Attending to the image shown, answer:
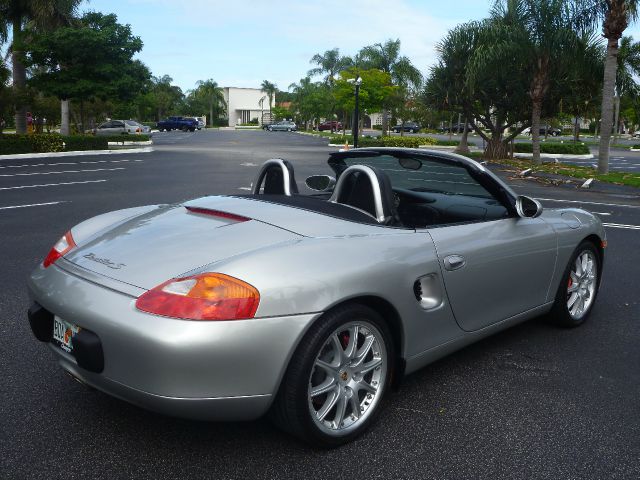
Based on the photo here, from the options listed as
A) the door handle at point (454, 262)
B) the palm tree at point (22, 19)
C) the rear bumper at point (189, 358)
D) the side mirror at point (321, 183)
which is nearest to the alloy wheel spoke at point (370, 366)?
the rear bumper at point (189, 358)

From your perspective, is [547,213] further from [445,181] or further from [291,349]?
[291,349]

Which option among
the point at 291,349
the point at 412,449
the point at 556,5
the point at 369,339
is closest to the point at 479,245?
the point at 369,339

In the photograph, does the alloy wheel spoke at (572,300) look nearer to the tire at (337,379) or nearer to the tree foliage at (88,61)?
the tire at (337,379)

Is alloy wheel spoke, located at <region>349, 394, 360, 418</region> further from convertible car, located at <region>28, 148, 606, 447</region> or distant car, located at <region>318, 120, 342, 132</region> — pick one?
distant car, located at <region>318, 120, 342, 132</region>

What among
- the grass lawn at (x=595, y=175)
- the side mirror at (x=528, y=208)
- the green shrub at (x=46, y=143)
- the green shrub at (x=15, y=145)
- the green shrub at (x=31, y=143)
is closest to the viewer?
the side mirror at (x=528, y=208)

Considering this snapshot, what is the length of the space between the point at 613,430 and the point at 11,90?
28017 mm

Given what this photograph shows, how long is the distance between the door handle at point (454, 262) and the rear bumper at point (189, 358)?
99 centimetres

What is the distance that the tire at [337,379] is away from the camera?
2.58 meters

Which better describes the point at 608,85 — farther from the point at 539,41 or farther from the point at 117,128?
the point at 117,128

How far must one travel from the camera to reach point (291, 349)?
2.52m

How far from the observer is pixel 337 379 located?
282 cm

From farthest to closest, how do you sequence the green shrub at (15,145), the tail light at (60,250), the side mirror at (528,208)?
1. the green shrub at (15,145)
2. the side mirror at (528,208)
3. the tail light at (60,250)

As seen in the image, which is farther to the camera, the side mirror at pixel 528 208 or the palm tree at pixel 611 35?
the palm tree at pixel 611 35

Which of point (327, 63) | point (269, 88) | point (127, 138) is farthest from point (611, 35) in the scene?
point (269, 88)
